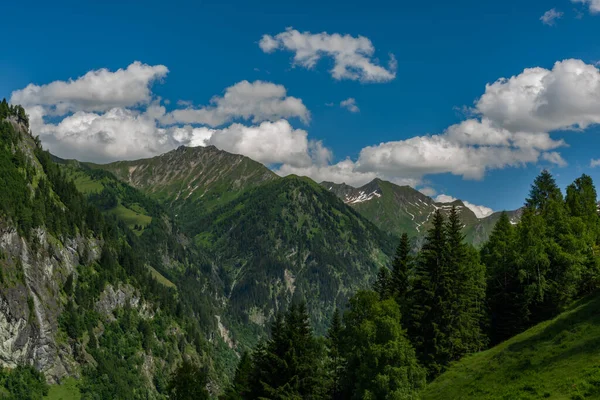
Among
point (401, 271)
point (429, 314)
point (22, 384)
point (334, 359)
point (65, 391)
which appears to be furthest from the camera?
point (65, 391)

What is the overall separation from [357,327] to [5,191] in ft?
615

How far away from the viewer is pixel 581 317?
52031mm

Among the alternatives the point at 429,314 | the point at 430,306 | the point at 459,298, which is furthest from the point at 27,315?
the point at 459,298

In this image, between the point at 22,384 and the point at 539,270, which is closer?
the point at 539,270

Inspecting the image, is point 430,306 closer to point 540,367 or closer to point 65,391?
point 540,367

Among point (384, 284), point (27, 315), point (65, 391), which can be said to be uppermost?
point (384, 284)

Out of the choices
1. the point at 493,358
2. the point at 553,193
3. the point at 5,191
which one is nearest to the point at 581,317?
the point at 493,358

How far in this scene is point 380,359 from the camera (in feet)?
165

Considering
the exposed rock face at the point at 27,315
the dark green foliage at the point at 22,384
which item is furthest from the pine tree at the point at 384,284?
the exposed rock face at the point at 27,315

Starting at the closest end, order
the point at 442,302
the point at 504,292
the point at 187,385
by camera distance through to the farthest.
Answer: the point at 442,302 → the point at 504,292 → the point at 187,385

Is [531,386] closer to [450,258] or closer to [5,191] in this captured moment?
[450,258]

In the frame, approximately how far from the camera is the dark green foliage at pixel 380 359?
47.6 meters

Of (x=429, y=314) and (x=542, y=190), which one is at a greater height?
(x=542, y=190)

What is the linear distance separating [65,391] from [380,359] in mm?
174559
